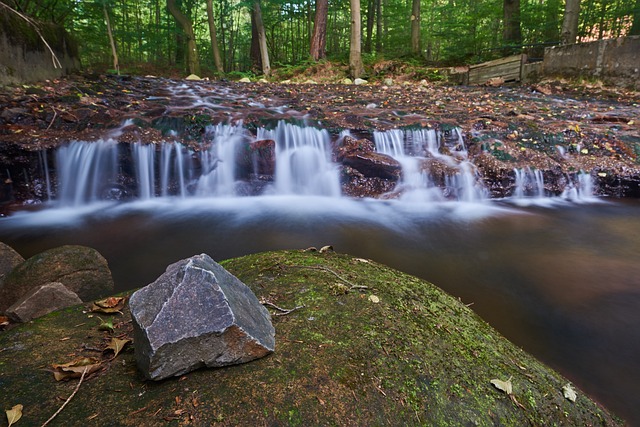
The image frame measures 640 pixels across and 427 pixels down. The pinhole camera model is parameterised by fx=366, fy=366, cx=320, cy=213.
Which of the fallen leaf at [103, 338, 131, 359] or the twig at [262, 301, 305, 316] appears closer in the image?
the fallen leaf at [103, 338, 131, 359]

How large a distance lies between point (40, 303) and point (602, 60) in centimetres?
1522

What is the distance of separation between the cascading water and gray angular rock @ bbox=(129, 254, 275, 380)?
6029 mm

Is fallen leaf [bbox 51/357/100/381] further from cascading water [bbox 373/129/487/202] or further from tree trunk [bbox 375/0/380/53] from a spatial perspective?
tree trunk [bbox 375/0/380/53]

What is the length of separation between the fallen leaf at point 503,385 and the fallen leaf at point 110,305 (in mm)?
2092

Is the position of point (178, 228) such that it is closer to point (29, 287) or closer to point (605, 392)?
point (29, 287)

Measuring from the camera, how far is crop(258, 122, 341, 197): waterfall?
24.5 feet

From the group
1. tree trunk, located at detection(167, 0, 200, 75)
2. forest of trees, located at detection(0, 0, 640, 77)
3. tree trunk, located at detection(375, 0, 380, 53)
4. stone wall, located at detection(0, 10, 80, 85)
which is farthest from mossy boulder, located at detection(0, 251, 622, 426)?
tree trunk, located at detection(375, 0, 380, 53)

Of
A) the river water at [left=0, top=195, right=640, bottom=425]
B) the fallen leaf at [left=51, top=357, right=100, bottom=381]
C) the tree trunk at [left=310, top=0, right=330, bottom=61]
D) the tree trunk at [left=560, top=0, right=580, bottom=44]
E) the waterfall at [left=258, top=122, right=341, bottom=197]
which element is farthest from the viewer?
the tree trunk at [left=310, top=0, right=330, bottom=61]

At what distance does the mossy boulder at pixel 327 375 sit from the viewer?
1.37 meters

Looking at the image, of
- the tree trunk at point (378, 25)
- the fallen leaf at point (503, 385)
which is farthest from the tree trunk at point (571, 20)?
the fallen leaf at point (503, 385)

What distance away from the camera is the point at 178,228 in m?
5.78

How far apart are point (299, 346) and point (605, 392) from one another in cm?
252

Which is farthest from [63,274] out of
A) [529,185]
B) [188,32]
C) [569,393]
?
[188,32]

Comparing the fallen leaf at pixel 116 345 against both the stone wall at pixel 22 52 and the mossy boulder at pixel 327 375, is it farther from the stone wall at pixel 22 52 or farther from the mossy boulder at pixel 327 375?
the stone wall at pixel 22 52
